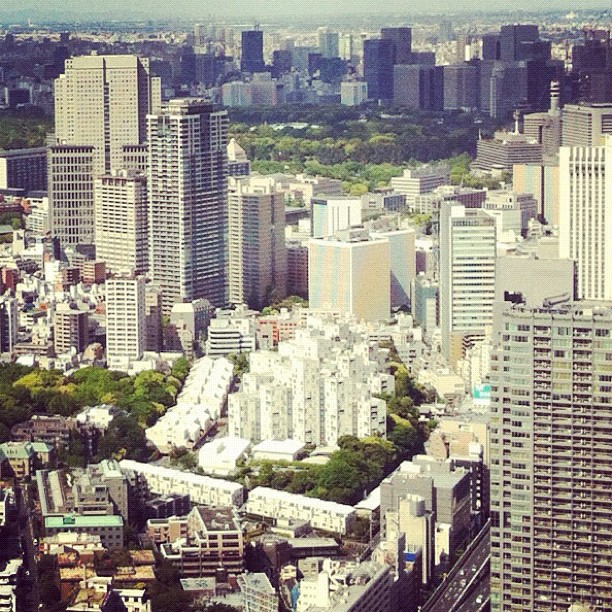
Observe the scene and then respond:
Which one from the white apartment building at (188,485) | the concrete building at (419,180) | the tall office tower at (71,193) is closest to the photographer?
the white apartment building at (188,485)

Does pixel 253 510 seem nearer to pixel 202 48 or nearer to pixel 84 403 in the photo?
pixel 84 403

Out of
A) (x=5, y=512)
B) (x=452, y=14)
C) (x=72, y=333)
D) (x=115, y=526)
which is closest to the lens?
(x=5, y=512)

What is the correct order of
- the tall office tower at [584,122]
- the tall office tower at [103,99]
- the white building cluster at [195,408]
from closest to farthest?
1. the white building cluster at [195,408]
2. the tall office tower at [584,122]
3. the tall office tower at [103,99]

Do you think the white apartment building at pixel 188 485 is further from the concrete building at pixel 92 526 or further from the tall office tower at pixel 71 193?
the tall office tower at pixel 71 193

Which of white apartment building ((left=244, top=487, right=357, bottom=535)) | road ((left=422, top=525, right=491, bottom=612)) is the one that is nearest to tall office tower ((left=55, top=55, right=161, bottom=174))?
white apartment building ((left=244, top=487, right=357, bottom=535))

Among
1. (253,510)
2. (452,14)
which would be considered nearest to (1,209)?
(452,14)

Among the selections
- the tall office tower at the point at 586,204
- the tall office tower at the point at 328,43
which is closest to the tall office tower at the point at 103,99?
the tall office tower at the point at 328,43

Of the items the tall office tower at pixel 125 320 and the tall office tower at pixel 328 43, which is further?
the tall office tower at pixel 328 43
